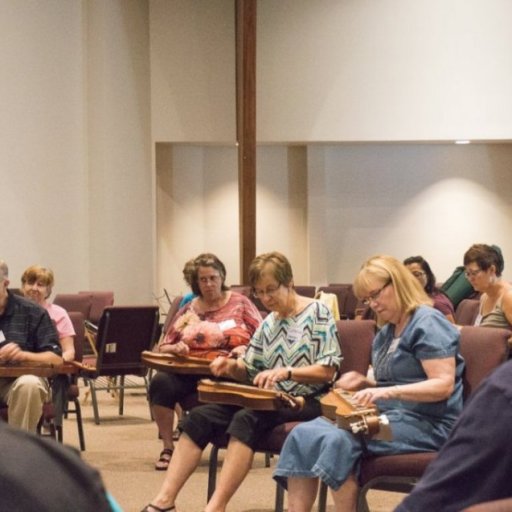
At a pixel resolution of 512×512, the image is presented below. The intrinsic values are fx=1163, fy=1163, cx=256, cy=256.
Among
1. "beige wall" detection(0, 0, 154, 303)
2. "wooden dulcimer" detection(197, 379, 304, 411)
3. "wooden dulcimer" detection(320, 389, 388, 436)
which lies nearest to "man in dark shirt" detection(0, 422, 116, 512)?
"wooden dulcimer" detection(320, 389, 388, 436)

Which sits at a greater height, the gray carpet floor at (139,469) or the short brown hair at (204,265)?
the short brown hair at (204,265)

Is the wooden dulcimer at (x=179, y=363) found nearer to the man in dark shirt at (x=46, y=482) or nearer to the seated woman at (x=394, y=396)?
the seated woman at (x=394, y=396)

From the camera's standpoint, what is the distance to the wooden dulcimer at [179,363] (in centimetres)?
555

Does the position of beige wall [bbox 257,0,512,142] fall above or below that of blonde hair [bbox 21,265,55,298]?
above

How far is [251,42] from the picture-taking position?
13133mm

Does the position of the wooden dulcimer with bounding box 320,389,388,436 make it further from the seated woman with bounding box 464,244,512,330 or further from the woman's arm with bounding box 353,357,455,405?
the seated woman with bounding box 464,244,512,330

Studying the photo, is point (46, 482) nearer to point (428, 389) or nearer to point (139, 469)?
point (428, 389)

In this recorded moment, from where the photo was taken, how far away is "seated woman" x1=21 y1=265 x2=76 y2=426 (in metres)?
5.72

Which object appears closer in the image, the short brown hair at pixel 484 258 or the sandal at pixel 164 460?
the short brown hair at pixel 484 258

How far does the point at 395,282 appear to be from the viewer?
3969mm

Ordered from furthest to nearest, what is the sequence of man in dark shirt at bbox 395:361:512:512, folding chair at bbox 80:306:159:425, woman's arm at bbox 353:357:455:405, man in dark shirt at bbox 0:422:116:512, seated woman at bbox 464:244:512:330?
folding chair at bbox 80:306:159:425 → seated woman at bbox 464:244:512:330 → woman's arm at bbox 353:357:455:405 → man in dark shirt at bbox 395:361:512:512 → man in dark shirt at bbox 0:422:116:512

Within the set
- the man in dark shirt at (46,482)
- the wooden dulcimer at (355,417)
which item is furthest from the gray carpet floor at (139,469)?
the man in dark shirt at (46,482)

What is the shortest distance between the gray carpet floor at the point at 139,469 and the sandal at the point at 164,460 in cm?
5

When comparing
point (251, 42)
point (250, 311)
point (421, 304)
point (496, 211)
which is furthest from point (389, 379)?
point (496, 211)
